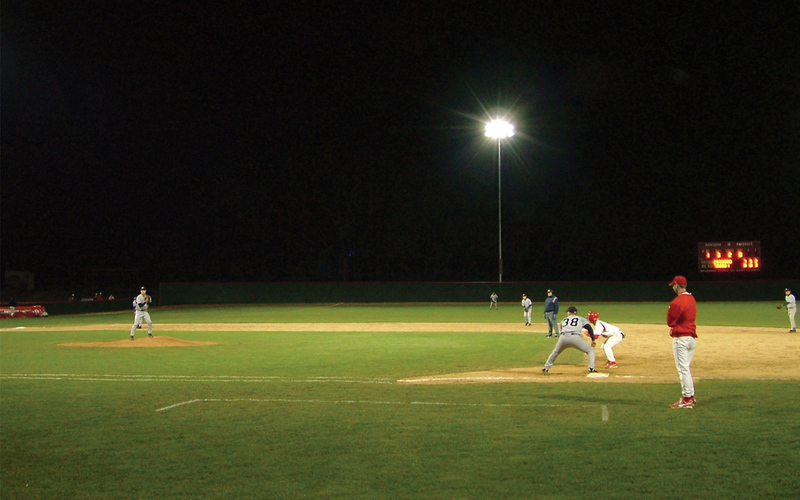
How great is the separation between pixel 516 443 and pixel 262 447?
2.87m

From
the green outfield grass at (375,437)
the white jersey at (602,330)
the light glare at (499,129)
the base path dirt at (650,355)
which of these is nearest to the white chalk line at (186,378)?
the green outfield grass at (375,437)

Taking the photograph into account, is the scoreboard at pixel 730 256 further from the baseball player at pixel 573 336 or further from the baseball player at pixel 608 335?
the baseball player at pixel 573 336

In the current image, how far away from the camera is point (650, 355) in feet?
59.4

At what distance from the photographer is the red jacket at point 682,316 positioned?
955cm

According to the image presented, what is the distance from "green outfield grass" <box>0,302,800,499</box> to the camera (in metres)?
6.16

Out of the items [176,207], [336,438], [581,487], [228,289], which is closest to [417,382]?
[336,438]

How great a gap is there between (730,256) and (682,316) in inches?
1992

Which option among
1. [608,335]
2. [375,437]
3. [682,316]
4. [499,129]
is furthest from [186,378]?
[499,129]

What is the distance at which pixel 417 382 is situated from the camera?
513 inches

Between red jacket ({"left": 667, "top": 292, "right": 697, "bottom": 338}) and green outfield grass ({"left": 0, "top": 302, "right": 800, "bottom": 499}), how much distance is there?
1.13 m

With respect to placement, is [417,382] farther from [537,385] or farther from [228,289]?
[228,289]

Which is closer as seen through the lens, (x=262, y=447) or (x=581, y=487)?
(x=581, y=487)

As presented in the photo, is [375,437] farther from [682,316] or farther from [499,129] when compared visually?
[499,129]

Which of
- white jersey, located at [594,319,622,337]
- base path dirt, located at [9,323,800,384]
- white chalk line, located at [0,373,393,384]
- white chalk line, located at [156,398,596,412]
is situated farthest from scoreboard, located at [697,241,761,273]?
white chalk line, located at [156,398,596,412]
